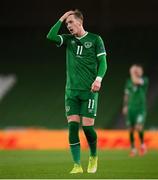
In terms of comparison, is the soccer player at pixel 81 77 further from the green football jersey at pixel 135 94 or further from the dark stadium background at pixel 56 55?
the dark stadium background at pixel 56 55

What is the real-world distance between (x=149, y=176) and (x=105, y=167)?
2426mm

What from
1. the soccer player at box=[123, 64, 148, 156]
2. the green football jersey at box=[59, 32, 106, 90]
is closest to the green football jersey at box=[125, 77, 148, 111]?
the soccer player at box=[123, 64, 148, 156]

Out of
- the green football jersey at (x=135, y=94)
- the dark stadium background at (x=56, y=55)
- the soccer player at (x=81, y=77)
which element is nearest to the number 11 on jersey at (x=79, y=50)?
the soccer player at (x=81, y=77)

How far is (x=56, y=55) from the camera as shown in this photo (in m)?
30.6

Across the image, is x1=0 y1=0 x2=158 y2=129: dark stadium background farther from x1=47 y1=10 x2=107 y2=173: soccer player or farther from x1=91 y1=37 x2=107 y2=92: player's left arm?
x1=91 y1=37 x2=107 y2=92: player's left arm

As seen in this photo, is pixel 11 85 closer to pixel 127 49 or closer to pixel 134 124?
pixel 127 49

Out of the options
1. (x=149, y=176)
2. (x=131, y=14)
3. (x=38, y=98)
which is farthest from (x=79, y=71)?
(x=131, y=14)

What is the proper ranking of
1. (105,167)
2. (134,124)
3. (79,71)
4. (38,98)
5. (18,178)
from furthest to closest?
(38,98) < (134,124) < (105,167) < (79,71) < (18,178)

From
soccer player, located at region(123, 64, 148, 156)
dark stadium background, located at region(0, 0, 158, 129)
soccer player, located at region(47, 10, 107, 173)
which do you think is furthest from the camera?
dark stadium background, located at region(0, 0, 158, 129)

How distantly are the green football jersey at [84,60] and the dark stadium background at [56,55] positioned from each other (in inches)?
619

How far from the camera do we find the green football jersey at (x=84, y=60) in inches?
448

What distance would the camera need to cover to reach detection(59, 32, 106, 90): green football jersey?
448 inches

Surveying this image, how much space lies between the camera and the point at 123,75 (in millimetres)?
29078

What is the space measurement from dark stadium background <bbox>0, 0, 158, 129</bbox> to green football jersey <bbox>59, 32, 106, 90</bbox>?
15.7 m
